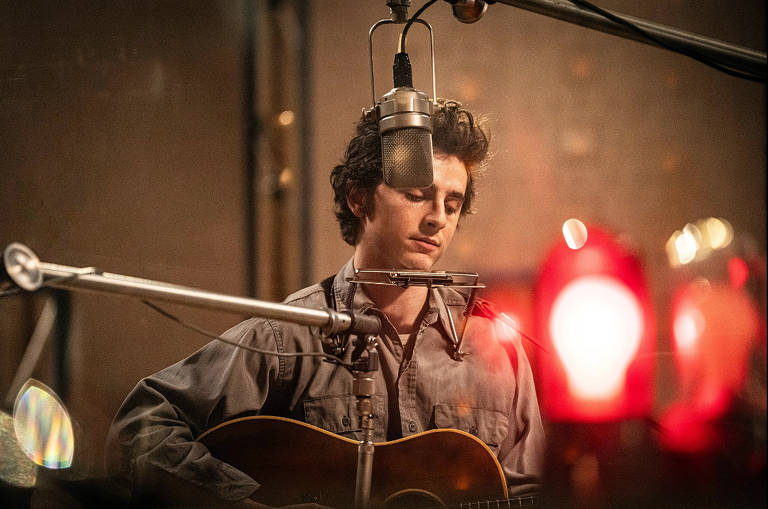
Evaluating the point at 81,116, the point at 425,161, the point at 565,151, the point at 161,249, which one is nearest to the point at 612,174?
the point at 565,151

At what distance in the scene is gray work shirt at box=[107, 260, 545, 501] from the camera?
1357mm

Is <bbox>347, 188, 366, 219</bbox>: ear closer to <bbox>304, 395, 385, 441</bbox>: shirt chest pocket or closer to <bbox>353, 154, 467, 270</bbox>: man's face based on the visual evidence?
<bbox>353, 154, 467, 270</bbox>: man's face

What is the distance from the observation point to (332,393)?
56.9 inches

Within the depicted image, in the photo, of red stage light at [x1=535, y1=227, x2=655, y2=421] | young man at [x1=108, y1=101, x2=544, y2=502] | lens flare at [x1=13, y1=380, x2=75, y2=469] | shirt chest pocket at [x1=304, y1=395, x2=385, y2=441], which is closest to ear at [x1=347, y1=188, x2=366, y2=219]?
young man at [x1=108, y1=101, x2=544, y2=502]

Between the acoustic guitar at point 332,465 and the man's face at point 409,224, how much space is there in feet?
1.14

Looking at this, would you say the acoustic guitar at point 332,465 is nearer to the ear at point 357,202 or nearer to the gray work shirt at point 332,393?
the gray work shirt at point 332,393

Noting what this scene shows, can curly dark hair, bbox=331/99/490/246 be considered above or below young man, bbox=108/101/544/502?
above

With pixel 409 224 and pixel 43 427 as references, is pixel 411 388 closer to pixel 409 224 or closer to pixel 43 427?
pixel 409 224

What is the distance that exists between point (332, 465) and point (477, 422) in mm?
326

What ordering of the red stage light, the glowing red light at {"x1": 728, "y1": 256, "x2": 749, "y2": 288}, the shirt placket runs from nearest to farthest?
the shirt placket, the red stage light, the glowing red light at {"x1": 728, "y1": 256, "x2": 749, "y2": 288}

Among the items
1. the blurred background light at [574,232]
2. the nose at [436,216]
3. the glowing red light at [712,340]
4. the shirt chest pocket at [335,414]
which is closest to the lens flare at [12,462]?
the shirt chest pocket at [335,414]

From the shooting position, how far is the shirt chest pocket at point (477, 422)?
1.51 meters

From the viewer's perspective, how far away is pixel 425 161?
4.50 ft

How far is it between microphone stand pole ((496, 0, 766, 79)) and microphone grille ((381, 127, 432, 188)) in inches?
11.4
